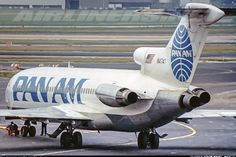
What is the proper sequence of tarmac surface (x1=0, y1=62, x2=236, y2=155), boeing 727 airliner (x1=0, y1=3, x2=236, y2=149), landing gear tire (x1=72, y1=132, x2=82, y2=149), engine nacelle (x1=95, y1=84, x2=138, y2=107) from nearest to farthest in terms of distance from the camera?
boeing 727 airliner (x1=0, y1=3, x2=236, y2=149) < engine nacelle (x1=95, y1=84, x2=138, y2=107) < tarmac surface (x1=0, y1=62, x2=236, y2=155) < landing gear tire (x1=72, y1=132, x2=82, y2=149)

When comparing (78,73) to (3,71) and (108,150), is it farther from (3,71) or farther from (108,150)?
(3,71)

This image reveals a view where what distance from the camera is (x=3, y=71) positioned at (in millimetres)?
91500

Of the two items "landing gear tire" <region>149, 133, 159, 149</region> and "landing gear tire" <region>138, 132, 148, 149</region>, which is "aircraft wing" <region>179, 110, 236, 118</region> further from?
"landing gear tire" <region>138, 132, 148, 149</region>

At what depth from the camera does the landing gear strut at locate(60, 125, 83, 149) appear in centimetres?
4294

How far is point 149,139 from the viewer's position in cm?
4300

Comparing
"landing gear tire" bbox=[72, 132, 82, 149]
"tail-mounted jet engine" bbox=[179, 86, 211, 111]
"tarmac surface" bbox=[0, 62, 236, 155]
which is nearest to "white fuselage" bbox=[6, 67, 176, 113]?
"tail-mounted jet engine" bbox=[179, 86, 211, 111]

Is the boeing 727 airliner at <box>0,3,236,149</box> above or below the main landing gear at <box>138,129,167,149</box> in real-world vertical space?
above

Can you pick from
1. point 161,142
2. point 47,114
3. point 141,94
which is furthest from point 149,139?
point 47,114

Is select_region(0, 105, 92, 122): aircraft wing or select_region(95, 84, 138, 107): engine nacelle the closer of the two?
select_region(95, 84, 138, 107): engine nacelle

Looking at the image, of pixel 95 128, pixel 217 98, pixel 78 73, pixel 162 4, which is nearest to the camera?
pixel 95 128

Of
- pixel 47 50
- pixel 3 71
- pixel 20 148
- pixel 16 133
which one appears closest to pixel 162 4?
pixel 47 50

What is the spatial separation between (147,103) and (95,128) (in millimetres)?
3638

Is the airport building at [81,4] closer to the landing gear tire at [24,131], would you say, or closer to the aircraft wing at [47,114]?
the landing gear tire at [24,131]

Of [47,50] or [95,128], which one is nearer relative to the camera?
[95,128]
